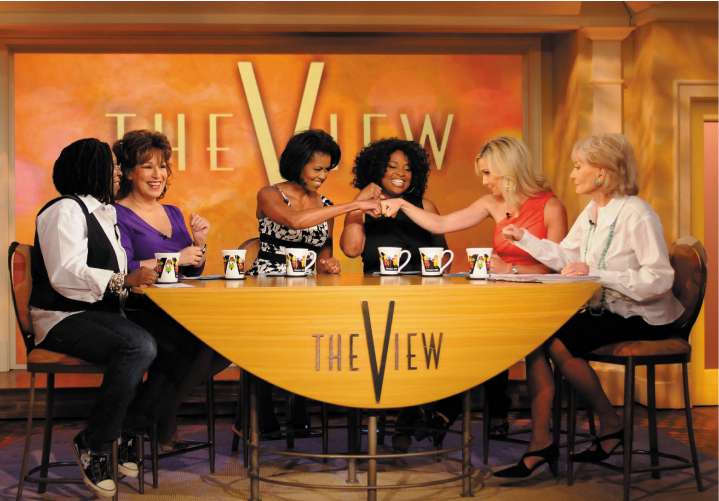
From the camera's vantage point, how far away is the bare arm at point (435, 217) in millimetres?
4652

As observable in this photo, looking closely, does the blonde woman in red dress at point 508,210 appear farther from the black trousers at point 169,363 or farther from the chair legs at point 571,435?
the black trousers at point 169,363

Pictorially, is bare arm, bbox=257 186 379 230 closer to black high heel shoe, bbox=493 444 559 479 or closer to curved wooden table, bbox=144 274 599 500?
curved wooden table, bbox=144 274 599 500

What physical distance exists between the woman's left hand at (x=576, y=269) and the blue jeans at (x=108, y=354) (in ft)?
5.38

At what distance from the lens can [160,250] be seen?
14.7 ft

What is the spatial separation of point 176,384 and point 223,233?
2513 mm

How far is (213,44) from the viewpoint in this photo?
657cm

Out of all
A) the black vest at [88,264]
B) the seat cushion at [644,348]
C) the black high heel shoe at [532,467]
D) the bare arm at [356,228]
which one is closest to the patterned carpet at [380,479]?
the black high heel shoe at [532,467]

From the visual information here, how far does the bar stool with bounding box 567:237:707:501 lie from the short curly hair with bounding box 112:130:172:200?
2103 millimetres

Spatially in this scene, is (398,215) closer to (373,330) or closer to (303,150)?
(303,150)

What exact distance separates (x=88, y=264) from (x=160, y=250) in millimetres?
589

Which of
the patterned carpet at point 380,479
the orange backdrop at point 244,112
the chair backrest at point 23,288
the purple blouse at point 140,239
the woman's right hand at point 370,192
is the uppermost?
the orange backdrop at point 244,112

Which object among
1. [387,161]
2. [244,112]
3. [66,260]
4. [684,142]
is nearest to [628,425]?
[387,161]

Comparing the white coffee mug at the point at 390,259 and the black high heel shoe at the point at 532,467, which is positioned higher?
the white coffee mug at the point at 390,259

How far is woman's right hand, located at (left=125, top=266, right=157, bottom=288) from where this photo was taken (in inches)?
147
